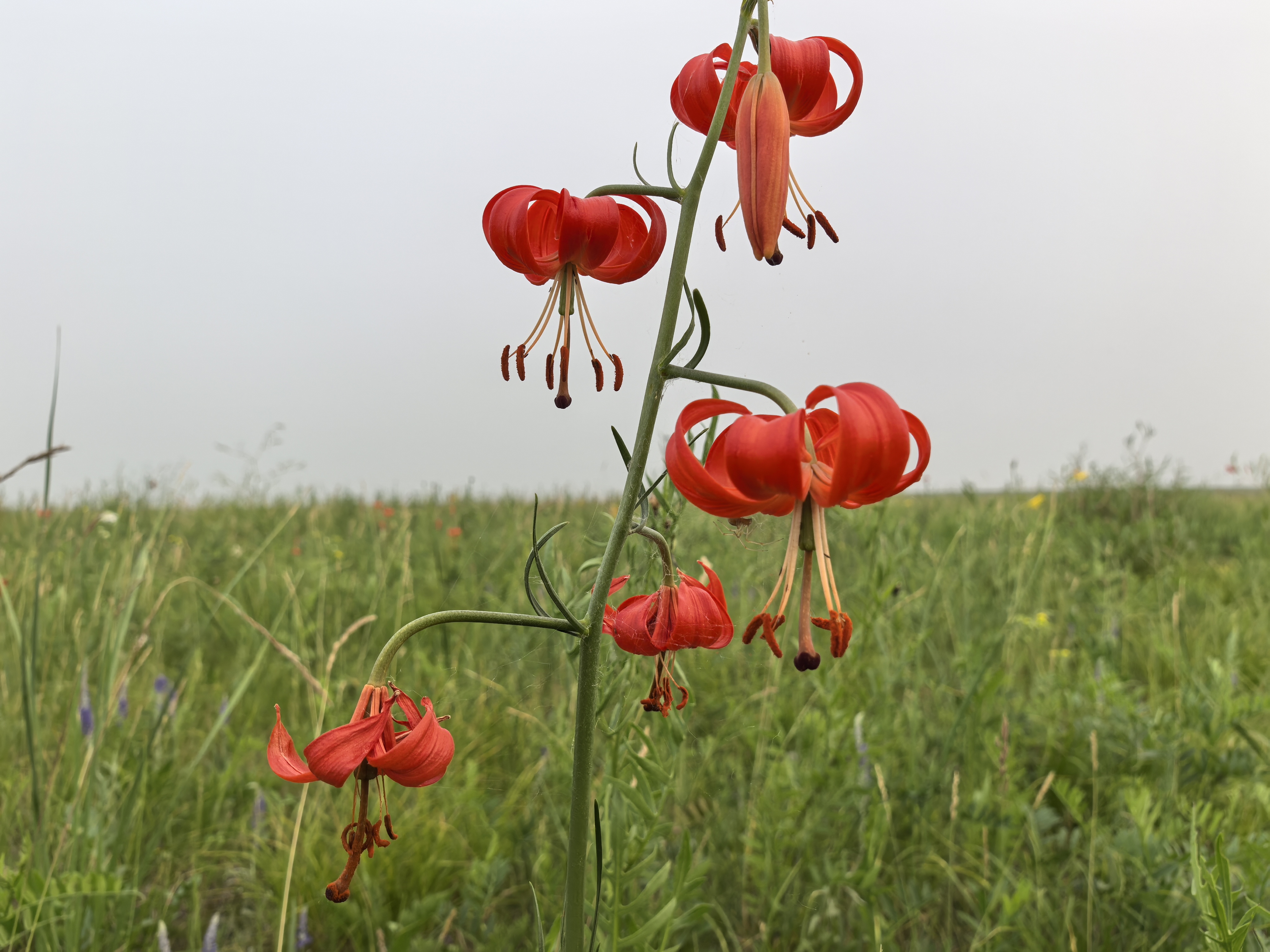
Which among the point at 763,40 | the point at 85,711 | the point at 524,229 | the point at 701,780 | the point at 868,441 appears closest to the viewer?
the point at 868,441

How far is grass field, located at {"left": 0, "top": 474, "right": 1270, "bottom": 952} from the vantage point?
4.75 ft

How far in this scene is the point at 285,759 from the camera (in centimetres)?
73

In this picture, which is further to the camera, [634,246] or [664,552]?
[634,246]

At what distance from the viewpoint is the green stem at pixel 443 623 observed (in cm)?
71

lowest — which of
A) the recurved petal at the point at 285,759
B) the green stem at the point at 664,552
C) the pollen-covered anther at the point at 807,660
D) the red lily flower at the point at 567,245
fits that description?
the recurved petal at the point at 285,759

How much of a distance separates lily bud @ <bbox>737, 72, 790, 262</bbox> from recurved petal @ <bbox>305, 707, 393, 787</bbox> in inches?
20.8

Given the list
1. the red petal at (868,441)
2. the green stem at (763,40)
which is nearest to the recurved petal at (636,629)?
the red petal at (868,441)

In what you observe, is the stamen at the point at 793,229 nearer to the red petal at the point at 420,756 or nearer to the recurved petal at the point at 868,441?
the recurved petal at the point at 868,441

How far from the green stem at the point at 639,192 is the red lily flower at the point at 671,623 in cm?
38

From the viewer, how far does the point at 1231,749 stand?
5.97ft

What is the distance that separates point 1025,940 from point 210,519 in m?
6.03

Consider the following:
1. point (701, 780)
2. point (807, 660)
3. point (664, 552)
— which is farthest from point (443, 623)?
point (701, 780)

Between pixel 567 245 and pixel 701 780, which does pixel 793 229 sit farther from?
pixel 701 780

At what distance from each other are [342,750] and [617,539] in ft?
0.96
